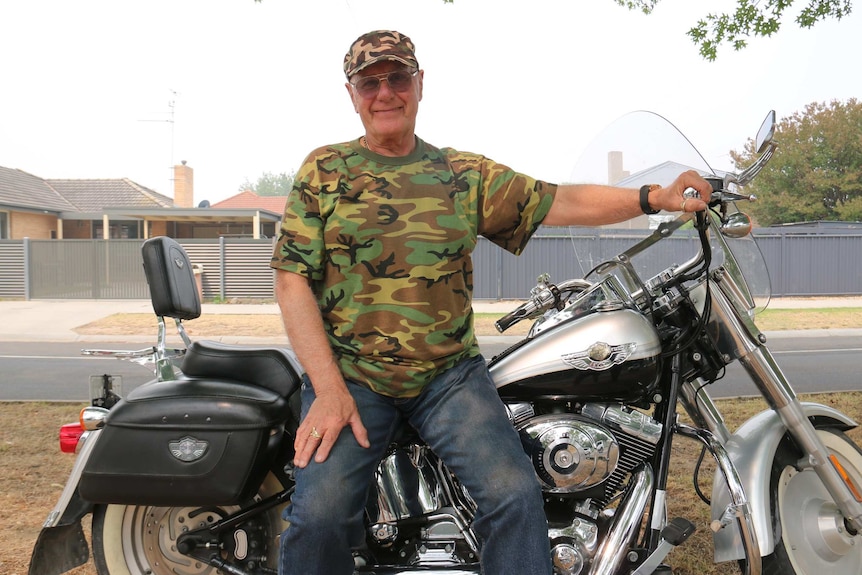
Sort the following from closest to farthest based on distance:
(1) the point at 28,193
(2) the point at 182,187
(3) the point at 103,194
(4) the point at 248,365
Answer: (4) the point at 248,365 < (1) the point at 28,193 < (3) the point at 103,194 < (2) the point at 182,187

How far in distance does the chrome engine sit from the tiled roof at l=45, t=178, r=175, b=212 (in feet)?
107

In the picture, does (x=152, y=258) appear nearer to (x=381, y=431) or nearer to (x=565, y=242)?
(x=381, y=431)

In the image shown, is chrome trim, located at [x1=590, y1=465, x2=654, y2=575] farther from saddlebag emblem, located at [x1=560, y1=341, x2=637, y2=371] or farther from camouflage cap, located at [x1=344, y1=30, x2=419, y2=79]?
camouflage cap, located at [x1=344, y1=30, x2=419, y2=79]

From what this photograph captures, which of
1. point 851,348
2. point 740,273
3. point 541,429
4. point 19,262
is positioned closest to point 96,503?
point 541,429

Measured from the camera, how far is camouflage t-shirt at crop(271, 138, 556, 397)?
7.02 feet

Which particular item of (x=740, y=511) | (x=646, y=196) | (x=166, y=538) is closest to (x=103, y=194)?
(x=166, y=538)

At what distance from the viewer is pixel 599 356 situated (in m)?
2.14

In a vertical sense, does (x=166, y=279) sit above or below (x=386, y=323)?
above

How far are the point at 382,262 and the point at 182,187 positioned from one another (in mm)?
35579

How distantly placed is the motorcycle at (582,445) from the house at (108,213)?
22463 mm

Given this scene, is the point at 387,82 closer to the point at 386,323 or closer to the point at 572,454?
the point at 386,323

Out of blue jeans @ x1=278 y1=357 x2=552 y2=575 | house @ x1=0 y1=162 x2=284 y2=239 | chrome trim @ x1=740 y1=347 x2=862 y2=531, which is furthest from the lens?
house @ x1=0 y1=162 x2=284 y2=239

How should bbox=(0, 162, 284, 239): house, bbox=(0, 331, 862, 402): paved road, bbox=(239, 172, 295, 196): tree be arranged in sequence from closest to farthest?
bbox=(0, 331, 862, 402): paved road < bbox=(0, 162, 284, 239): house < bbox=(239, 172, 295, 196): tree

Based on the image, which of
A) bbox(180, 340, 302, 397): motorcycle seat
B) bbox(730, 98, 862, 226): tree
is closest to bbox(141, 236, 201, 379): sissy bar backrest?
bbox(180, 340, 302, 397): motorcycle seat
